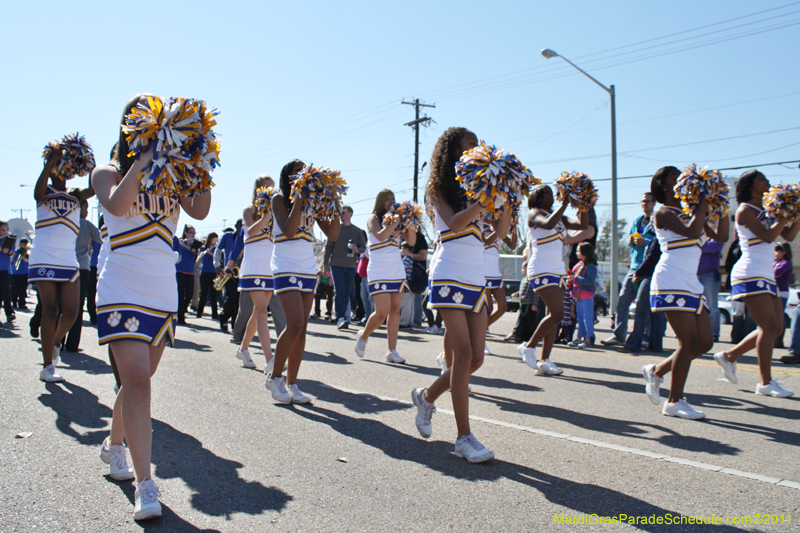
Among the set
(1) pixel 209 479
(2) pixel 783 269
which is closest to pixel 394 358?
(1) pixel 209 479

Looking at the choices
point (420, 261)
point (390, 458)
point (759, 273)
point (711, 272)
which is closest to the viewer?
Result: point (390, 458)

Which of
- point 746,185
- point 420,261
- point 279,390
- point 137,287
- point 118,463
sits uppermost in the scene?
point 746,185

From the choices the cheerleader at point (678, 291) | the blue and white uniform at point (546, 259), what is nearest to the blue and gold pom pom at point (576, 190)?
the blue and white uniform at point (546, 259)

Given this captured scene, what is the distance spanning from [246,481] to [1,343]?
736 centimetres

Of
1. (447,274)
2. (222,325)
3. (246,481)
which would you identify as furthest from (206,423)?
(222,325)

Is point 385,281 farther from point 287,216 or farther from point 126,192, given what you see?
point 126,192

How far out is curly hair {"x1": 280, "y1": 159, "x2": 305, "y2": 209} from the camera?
533cm

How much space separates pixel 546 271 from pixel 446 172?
3388 mm

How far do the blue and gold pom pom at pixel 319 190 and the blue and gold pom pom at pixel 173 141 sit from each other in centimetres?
196

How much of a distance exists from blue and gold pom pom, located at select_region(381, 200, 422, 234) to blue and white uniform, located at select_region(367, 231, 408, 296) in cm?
36

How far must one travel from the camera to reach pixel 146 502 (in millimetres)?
2842

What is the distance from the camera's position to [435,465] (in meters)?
3.70

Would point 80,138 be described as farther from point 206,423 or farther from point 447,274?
point 447,274

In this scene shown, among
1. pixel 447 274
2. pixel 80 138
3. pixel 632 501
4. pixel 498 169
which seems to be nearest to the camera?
pixel 632 501
